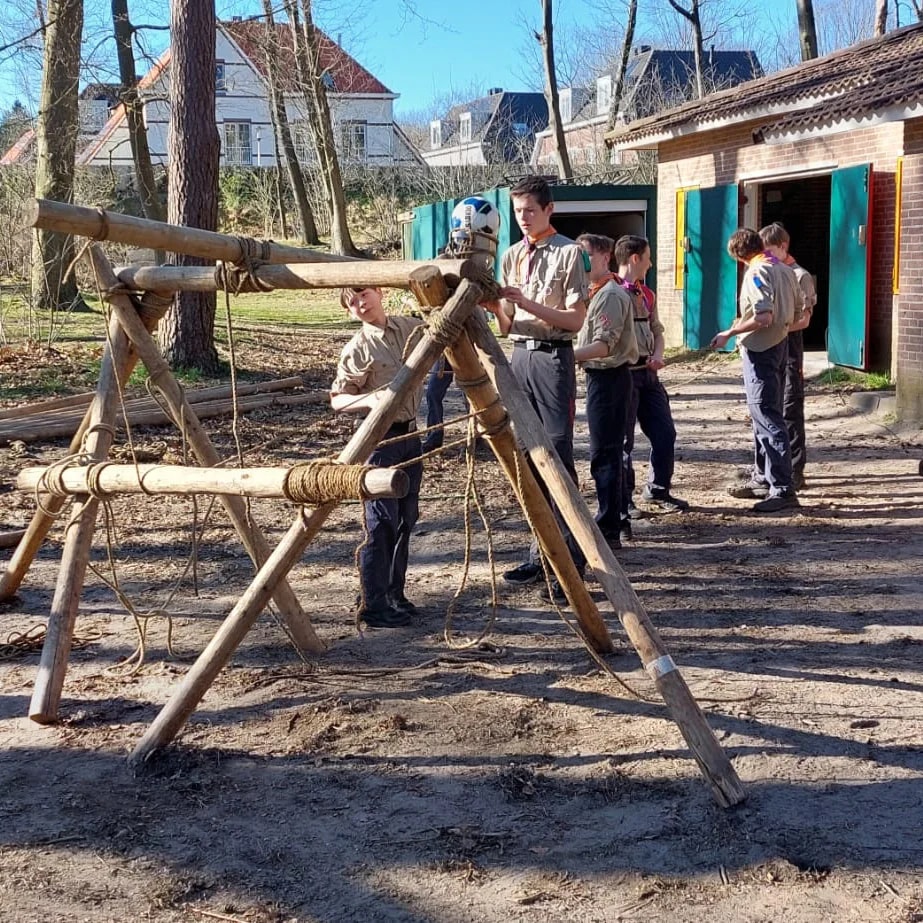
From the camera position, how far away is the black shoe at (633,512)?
Result: 7340mm

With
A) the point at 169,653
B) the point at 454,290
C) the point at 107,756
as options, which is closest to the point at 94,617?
the point at 169,653

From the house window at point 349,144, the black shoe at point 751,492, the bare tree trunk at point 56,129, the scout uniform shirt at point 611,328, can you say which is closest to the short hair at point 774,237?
the black shoe at point 751,492

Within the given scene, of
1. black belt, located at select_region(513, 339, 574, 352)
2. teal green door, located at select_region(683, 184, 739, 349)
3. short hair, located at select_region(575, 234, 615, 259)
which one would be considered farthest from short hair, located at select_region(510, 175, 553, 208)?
teal green door, located at select_region(683, 184, 739, 349)

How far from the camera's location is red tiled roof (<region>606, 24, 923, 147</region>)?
440 inches

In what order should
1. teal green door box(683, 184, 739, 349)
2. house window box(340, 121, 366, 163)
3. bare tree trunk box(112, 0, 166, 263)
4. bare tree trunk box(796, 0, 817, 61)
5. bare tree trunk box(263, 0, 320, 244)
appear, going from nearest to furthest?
teal green door box(683, 184, 739, 349)
bare tree trunk box(112, 0, 166, 263)
bare tree trunk box(796, 0, 817, 61)
bare tree trunk box(263, 0, 320, 244)
house window box(340, 121, 366, 163)

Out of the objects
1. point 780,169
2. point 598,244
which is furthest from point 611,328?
point 780,169

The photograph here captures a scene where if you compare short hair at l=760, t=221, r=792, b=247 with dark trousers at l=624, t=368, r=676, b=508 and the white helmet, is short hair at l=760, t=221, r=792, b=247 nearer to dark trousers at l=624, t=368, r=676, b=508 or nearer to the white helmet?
dark trousers at l=624, t=368, r=676, b=508

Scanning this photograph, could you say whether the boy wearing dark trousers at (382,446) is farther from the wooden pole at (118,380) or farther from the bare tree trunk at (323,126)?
the bare tree trunk at (323,126)

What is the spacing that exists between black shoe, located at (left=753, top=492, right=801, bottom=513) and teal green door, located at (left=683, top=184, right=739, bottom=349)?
8.49 metres

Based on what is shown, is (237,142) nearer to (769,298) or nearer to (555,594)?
(769,298)

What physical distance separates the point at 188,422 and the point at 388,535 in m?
1.10

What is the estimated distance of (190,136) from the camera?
12.0 metres

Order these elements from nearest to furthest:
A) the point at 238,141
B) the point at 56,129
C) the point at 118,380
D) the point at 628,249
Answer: the point at 118,380, the point at 628,249, the point at 56,129, the point at 238,141

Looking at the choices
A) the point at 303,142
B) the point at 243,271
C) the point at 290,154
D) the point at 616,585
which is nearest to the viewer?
the point at 616,585
